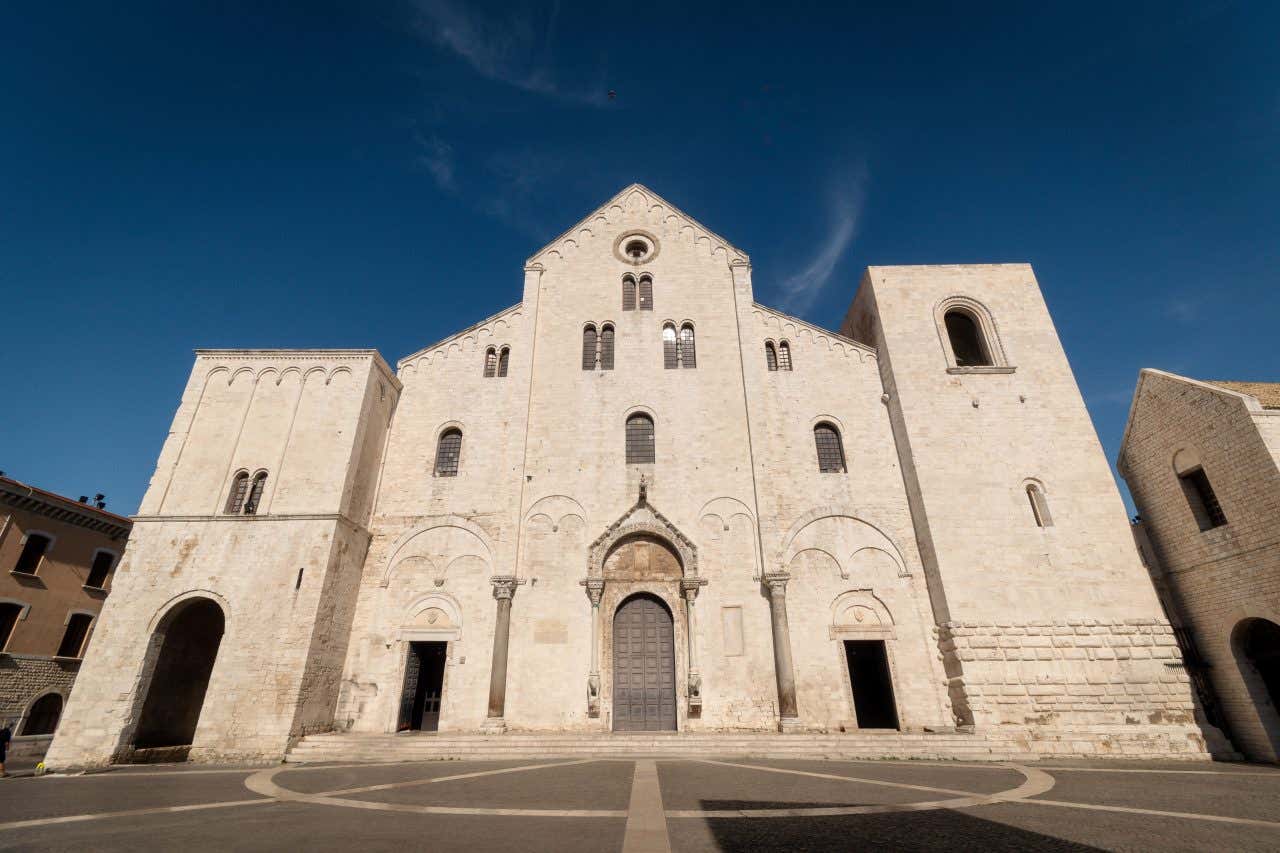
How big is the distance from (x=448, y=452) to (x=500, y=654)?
6.91 metres

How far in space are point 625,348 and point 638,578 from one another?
26.0ft

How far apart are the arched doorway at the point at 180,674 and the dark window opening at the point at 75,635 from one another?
29.1 ft

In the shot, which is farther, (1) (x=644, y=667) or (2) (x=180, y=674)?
(2) (x=180, y=674)

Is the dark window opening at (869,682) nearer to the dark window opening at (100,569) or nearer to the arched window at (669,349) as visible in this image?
the arched window at (669,349)

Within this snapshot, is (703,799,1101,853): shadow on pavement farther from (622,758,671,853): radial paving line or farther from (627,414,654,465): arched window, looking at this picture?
(627,414,654,465): arched window

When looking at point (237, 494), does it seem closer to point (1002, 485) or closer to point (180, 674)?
point (180, 674)

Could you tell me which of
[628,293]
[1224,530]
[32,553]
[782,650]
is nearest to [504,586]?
[782,650]

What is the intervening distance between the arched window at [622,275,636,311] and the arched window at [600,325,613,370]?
42.8 inches

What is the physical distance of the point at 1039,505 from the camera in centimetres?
1625

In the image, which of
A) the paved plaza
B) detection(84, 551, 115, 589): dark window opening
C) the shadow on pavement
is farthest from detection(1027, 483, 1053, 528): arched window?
detection(84, 551, 115, 589): dark window opening

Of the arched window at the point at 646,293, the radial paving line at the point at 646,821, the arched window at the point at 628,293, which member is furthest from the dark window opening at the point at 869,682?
the arched window at the point at 628,293

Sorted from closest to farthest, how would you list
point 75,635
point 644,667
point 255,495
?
point 644,667
point 255,495
point 75,635

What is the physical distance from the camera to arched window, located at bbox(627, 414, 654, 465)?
18266mm

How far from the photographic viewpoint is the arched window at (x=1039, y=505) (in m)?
16.0
